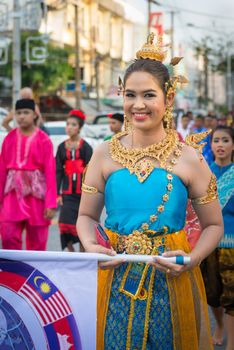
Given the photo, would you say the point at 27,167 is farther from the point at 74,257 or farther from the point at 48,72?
the point at 48,72

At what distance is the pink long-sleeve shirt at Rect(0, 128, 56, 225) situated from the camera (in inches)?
310

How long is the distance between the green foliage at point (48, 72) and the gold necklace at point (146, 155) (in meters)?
41.2

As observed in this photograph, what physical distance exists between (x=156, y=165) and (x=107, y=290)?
60 cm

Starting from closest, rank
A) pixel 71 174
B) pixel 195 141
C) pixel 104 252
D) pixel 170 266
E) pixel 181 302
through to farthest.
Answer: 1. pixel 170 266
2. pixel 104 252
3. pixel 181 302
4. pixel 195 141
5. pixel 71 174

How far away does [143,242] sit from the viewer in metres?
3.73

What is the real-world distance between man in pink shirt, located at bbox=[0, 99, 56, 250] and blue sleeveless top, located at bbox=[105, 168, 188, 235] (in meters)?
4.10

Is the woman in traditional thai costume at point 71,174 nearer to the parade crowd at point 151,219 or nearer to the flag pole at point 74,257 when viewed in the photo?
the parade crowd at point 151,219

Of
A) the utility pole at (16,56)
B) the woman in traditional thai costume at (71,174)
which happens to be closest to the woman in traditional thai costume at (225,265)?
the woman in traditional thai costume at (71,174)

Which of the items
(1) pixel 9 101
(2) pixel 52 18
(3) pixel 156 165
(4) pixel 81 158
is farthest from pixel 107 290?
(2) pixel 52 18

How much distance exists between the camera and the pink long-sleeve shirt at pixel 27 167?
787cm

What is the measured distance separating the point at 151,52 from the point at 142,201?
74cm

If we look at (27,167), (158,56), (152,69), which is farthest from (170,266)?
(27,167)

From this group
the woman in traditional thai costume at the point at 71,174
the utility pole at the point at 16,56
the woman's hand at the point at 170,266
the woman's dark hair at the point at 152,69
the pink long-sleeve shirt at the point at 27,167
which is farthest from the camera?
the utility pole at the point at 16,56

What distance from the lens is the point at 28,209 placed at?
7988 millimetres
